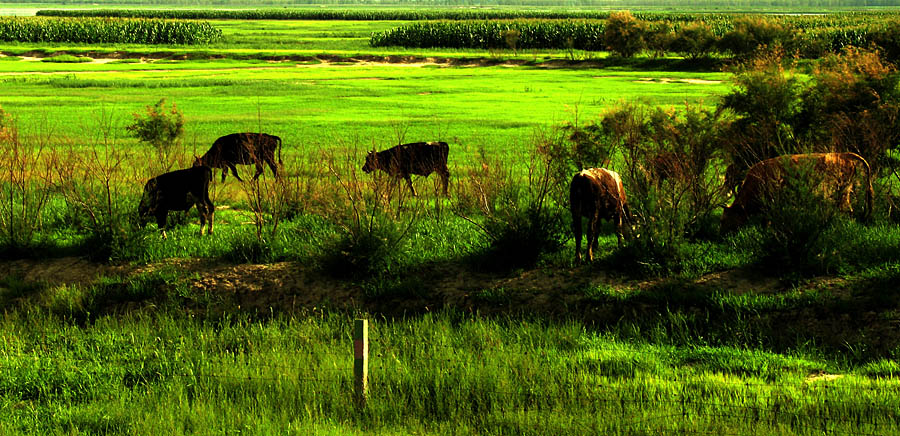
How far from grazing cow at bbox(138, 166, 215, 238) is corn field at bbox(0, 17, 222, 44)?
81.5 m

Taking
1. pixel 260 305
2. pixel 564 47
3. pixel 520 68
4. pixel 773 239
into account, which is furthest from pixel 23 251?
pixel 564 47

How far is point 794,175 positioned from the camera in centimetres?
1227

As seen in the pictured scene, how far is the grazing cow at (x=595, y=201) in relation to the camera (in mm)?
12078

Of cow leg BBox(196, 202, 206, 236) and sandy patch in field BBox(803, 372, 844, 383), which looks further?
cow leg BBox(196, 202, 206, 236)

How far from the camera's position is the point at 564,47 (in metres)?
86.9

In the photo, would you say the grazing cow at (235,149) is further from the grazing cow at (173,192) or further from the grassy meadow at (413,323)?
the grazing cow at (173,192)

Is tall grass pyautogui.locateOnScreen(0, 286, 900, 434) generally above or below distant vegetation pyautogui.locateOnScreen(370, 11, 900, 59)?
below

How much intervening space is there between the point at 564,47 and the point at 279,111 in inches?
2189

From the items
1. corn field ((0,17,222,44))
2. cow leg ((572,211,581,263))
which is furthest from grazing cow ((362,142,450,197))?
corn field ((0,17,222,44))

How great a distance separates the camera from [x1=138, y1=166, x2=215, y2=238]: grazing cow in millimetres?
14211

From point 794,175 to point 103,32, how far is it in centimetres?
8896

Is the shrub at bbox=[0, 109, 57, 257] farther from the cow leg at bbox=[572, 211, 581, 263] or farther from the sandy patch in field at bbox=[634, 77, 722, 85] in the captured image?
the sandy patch in field at bbox=[634, 77, 722, 85]

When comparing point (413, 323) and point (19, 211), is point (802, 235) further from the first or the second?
point (19, 211)

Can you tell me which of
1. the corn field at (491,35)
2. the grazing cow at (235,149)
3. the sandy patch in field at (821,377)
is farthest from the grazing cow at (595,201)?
the corn field at (491,35)
